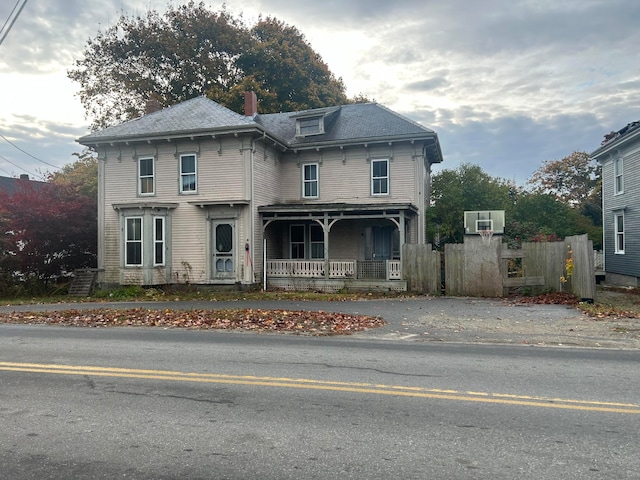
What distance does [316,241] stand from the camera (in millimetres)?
23234

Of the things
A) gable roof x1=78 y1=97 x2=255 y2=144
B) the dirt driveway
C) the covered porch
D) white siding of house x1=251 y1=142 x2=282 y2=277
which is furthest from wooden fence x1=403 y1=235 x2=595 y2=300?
gable roof x1=78 y1=97 x2=255 y2=144

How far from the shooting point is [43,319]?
13047 mm

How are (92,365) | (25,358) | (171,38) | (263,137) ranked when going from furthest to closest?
(171,38)
(263,137)
(25,358)
(92,365)

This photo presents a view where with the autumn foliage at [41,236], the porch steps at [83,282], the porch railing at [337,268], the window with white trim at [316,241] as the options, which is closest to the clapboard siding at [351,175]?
the window with white trim at [316,241]

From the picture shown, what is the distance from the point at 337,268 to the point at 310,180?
486 centimetres

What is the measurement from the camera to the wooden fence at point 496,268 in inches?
671

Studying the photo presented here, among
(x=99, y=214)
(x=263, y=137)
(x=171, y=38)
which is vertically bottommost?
(x=99, y=214)

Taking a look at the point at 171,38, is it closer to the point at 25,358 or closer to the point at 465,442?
the point at 25,358

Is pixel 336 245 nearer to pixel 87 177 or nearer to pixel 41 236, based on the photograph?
pixel 41 236

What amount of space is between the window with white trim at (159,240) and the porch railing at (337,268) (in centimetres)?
461

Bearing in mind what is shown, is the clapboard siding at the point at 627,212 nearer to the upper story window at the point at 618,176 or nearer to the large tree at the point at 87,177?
the upper story window at the point at 618,176

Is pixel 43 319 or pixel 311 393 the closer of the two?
pixel 311 393

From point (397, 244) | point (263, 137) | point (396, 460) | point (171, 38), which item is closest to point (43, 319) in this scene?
point (263, 137)

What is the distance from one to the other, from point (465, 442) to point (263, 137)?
17439 millimetres
